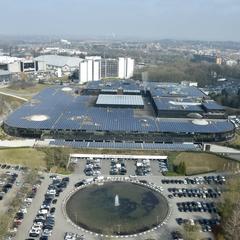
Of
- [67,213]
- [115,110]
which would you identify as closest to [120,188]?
[67,213]

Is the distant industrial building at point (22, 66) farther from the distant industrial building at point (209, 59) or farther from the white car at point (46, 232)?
the white car at point (46, 232)

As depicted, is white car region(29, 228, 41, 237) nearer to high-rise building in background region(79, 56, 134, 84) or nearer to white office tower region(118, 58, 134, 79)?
high-rise building in background region(79, 56, 134, 84)

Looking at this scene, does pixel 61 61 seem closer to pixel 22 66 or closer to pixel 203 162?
pixel 22 66

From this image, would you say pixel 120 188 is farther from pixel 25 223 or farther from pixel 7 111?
pixel 7 111

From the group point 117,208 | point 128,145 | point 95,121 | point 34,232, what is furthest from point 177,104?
point 34,232

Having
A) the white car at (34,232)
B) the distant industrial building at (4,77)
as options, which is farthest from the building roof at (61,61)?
the white car at (34,232)

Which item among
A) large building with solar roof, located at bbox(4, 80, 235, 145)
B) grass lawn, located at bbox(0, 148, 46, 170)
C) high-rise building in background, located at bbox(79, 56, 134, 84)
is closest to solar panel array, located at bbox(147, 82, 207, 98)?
large building with solar roof, located at bbox(4, 80, 235, 145)
